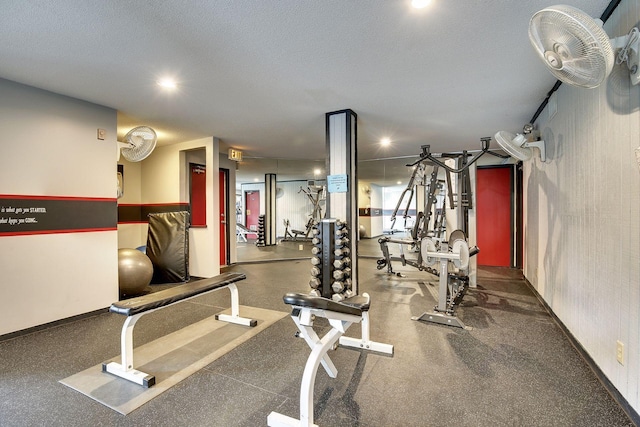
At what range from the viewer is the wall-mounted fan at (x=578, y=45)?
1233 millimetres

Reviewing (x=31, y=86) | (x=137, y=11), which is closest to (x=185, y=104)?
(x=31, y=86)

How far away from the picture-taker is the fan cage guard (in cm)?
123

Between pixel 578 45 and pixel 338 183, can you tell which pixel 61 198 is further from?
pixel 578 45

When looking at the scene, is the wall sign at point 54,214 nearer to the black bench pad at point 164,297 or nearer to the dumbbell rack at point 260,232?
the black bench pad at point 164,297

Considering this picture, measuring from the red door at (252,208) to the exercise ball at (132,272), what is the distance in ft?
12.1

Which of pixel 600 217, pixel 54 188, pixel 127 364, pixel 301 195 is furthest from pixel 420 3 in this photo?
pixel 301 195

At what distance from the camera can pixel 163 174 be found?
17.1 feet

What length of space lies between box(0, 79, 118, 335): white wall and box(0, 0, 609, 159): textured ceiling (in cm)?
24

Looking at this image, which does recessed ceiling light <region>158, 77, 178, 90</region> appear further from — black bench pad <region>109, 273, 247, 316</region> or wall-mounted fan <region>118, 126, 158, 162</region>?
black bench pad <region>109, 273, 247, 316</region>

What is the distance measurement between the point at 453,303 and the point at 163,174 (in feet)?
16.7

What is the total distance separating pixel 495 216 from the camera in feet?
19.3

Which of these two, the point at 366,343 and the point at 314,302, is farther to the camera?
the point at 366,343

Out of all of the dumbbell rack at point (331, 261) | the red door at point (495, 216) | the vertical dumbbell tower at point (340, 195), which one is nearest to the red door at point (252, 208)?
the vertical dumbbell tower at point (340, 195)

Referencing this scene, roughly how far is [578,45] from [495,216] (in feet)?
17.0
